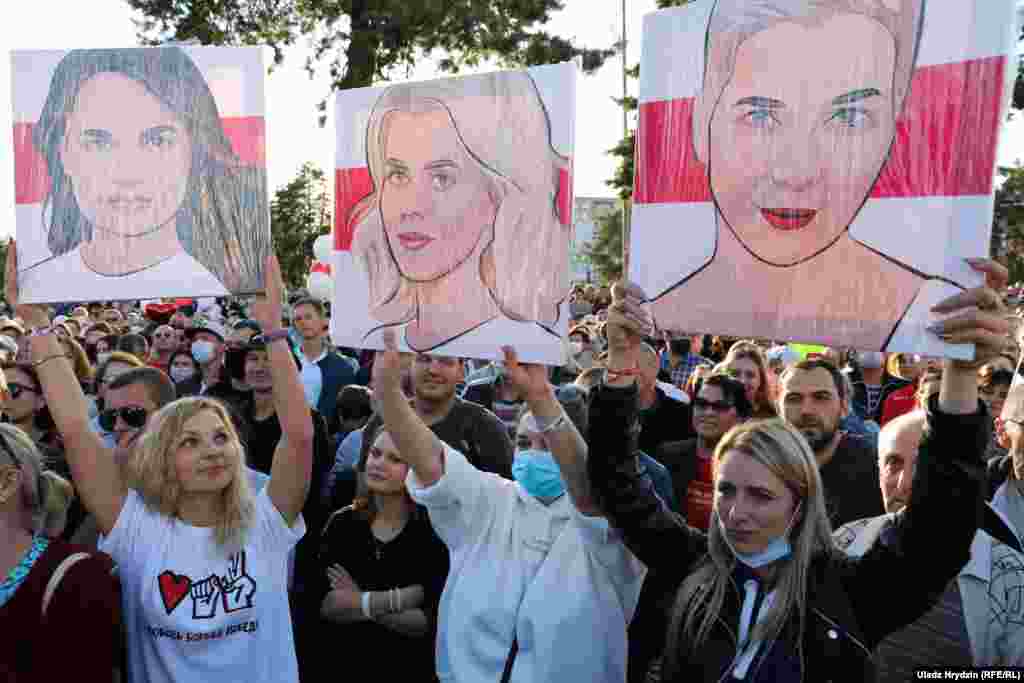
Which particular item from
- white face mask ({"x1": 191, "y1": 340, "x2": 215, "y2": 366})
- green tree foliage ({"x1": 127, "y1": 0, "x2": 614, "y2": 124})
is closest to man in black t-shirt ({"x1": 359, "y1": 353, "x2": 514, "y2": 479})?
white face mask ({"x1": 191, "y1": 340, "x2": 215, "y2": 366})

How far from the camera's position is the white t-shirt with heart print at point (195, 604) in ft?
9.74

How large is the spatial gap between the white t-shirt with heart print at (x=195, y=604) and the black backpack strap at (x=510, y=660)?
666 millimetres

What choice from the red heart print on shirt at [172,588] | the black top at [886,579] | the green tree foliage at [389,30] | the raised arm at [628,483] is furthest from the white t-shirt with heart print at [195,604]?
the green tree foliage at [389,30]

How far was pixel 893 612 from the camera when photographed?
245 cm

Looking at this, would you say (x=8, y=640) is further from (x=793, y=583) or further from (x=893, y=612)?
(x=893, y=612)

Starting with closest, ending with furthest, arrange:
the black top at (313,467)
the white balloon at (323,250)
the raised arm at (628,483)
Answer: the raised arm at (628,483)
the black top at (313,467)
the white balloon at (323,250)

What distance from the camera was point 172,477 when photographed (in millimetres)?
3156

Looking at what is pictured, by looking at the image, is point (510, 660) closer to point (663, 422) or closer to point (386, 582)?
point (386, 582)

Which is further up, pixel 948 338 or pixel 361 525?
pixel 948 338

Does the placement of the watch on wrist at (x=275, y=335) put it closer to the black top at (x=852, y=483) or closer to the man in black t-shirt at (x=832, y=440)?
the man in black t-shirt at (x=832, y=440)

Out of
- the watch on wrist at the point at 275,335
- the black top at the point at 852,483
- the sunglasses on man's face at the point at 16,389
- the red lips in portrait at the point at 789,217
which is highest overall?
the red lips in portrait at the point at 789,217

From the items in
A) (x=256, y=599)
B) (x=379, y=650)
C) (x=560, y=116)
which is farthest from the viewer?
(x=379, y=650)

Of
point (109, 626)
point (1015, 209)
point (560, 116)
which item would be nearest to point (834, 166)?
point (560, 116)

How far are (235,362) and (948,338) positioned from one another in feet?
14.2
